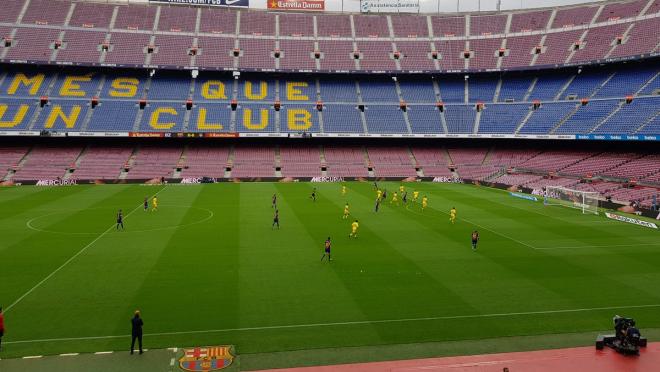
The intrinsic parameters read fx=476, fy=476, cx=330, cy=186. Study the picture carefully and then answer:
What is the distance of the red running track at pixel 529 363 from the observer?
1282 centimetres

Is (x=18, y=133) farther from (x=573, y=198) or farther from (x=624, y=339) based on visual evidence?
(x=624, y=339)

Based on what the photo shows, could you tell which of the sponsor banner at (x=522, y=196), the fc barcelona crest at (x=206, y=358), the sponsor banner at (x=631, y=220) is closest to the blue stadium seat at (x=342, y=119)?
the sponsor banner at (x=522, y=196)

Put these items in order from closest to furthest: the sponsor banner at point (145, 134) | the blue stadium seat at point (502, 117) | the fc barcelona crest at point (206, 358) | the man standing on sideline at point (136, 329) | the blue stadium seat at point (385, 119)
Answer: the fc barcelona crest at point (206, 358)
the man standing on sideline at point (136, 329)
the sponsor banner at point (145, 134)
the blue stadium seat at point (502, 117)
the blue stadium seat at point (385, 119)

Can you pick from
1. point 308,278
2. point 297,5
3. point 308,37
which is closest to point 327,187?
point 308,37

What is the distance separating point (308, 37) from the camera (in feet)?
252

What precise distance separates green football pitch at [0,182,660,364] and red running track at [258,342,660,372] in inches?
48.3

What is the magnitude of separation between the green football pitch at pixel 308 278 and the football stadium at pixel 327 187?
5.6 inches

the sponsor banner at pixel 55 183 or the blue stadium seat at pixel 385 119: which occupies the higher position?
the blue stadium seat at pixel 385 119

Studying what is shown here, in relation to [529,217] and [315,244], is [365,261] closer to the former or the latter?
[315,244]

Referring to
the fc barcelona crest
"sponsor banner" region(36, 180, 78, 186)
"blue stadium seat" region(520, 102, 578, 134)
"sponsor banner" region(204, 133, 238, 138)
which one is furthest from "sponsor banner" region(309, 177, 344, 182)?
the fc barcelona crest

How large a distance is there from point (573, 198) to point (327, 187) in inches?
990

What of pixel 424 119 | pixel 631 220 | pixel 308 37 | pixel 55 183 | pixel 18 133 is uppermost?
pixel 308 37

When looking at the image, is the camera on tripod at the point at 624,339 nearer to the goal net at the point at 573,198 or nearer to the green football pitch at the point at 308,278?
the green football pitch at the point at 308,278

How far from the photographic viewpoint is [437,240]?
27141 millimetres
